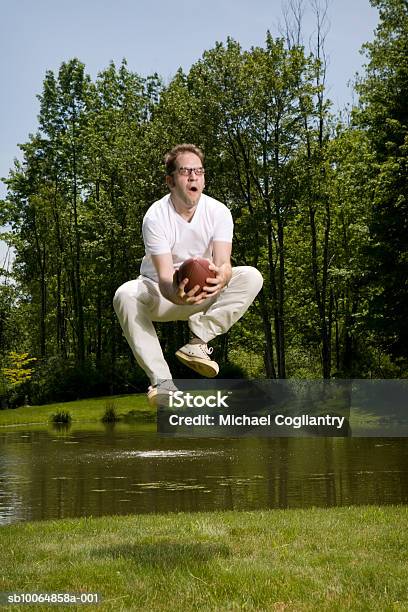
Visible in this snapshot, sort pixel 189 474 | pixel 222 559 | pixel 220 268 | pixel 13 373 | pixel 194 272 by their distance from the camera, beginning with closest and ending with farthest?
pixel 194 272 → pixel 220 268 → pixel 222 559 → pixel 189 474 → pixel 13 373

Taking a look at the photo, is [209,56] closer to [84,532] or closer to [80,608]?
[80,608]

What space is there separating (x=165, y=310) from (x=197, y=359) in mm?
268

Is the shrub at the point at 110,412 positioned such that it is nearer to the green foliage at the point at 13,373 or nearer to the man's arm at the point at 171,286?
the green foliage at the point at 13,373

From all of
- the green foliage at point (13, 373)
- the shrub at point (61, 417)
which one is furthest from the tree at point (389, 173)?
the green foliage at point (13, 373)

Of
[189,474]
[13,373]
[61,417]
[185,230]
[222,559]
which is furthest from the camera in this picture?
[13,373]

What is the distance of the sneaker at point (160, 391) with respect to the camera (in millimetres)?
4301

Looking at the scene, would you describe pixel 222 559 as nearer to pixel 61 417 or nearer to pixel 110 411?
pixel 110 411

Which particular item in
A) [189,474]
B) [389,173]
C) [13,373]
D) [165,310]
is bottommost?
[189,474]

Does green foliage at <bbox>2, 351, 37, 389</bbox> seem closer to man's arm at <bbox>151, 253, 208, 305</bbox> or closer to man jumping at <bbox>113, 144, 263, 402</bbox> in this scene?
man jumping at <bbox>113, 144, 263, 402</bbox>

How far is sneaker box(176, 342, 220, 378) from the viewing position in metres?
4.20

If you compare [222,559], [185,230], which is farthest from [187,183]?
[222,559]

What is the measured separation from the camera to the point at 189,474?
24.8 metres

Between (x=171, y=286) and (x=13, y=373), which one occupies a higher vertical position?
(x=13, y=373)

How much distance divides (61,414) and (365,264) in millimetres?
15716
